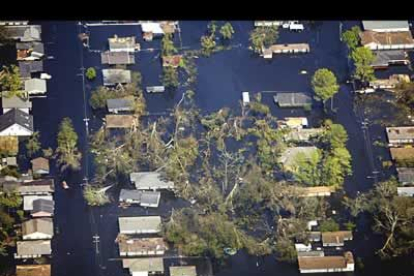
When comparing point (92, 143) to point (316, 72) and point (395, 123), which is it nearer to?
point (316, 72)

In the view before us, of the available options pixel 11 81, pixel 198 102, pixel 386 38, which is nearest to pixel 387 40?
pixel 386 38

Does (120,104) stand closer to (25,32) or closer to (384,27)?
(25,32)

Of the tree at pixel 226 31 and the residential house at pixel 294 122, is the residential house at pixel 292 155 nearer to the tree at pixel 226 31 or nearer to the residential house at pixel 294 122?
the residential house at pixel 294 122

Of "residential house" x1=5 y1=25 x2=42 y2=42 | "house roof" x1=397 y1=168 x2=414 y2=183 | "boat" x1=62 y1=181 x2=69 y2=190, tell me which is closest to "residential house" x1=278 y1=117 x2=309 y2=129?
"house roof" x1=397 y1=168 x2=414 y2=183

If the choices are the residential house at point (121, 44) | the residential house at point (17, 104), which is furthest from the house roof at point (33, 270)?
the residential house at point (121, 44)

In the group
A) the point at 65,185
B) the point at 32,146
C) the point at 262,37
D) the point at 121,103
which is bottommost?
the point at 65,185

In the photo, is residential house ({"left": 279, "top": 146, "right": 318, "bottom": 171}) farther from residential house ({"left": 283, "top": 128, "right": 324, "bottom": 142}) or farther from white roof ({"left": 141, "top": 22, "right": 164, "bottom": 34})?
white roof ({"left": 141, "top": 22, "right": 164, "bottom": 34})
